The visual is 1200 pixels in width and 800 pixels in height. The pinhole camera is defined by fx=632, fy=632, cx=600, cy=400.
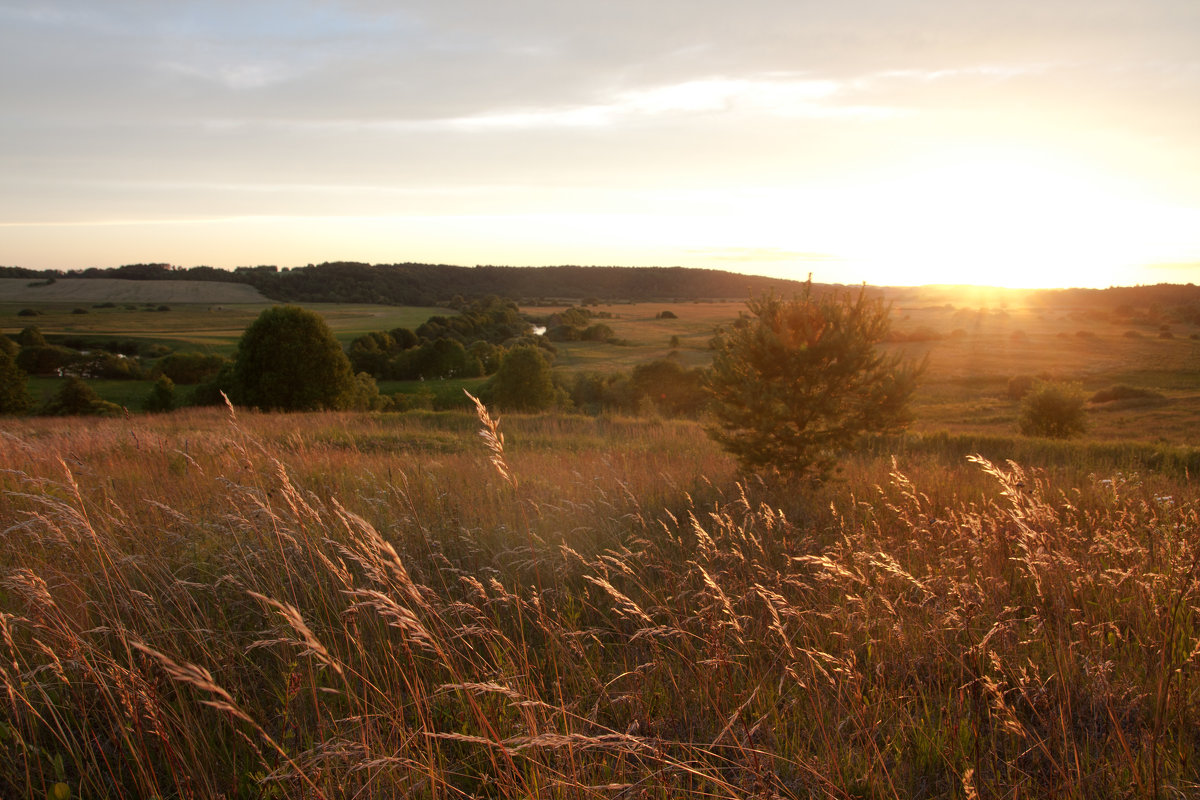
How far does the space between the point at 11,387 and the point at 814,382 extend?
43.8m

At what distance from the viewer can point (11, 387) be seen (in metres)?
34.4

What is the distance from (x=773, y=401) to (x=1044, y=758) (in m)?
5.30

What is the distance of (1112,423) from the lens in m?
31.1

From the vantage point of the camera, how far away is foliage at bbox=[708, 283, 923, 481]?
299 inches

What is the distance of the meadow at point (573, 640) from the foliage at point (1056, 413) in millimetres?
18969

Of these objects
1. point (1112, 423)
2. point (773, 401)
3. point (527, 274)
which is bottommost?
point (1112, 423)

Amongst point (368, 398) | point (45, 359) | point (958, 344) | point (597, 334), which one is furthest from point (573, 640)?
point (958, 344)

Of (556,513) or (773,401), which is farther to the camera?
(773,401)

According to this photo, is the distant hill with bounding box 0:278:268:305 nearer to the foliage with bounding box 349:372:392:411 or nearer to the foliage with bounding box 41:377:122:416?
the foliage with bounding box 41:377:122:416

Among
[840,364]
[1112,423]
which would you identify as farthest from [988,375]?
[840,364]

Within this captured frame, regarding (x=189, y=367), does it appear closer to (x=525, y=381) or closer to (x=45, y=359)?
(x=45, y=359)

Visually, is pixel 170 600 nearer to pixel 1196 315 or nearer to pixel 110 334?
pixel 110 334

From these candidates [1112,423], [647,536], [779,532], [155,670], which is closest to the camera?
[155,670]

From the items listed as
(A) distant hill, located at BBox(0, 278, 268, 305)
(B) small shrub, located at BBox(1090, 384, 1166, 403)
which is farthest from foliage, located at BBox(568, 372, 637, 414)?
(A) distant hill, located at BBox(0, 278, 268, 305)
